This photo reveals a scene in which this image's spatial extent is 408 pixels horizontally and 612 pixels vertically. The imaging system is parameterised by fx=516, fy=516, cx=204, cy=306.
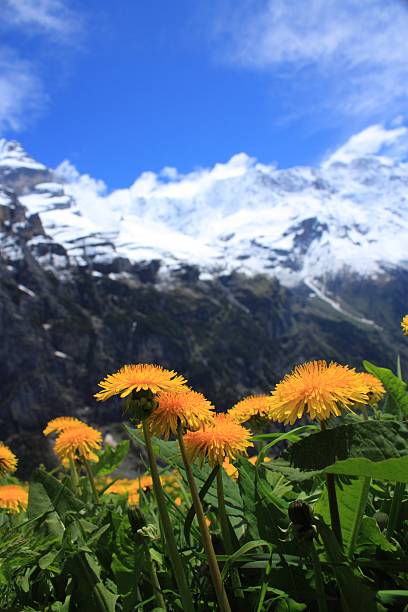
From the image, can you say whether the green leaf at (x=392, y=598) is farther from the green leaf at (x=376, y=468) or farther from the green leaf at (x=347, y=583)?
the green leaf at (x=376, y=468)

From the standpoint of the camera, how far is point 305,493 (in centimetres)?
274

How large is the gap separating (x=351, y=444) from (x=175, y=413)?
656 millimetres

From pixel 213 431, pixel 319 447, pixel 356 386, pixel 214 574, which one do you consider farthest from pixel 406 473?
pixel 213 431

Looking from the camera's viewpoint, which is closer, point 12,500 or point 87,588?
point 87,588

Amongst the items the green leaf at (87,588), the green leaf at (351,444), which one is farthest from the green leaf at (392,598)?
the green leaf at (87,588)

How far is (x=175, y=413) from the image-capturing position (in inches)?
78.4

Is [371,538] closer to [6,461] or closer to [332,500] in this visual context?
[332,500]

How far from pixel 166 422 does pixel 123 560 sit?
102cm

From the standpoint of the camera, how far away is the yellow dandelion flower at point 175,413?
197 centimetres

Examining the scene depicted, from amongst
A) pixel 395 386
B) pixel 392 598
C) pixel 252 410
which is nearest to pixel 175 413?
pixel 392 598

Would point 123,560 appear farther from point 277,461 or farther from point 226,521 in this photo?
point 277,461

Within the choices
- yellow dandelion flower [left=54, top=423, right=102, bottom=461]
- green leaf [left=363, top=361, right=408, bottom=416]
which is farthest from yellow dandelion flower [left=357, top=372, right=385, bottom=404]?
yellow dandelion flower [left=54, top=423, right=102, bottom=461]

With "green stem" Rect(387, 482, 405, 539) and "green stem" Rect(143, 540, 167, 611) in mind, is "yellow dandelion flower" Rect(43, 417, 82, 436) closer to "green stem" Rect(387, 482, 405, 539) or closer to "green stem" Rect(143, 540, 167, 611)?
"green stem" Rect(143, 540, 167, 611)

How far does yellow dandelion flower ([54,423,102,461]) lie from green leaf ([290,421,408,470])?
224 cm
